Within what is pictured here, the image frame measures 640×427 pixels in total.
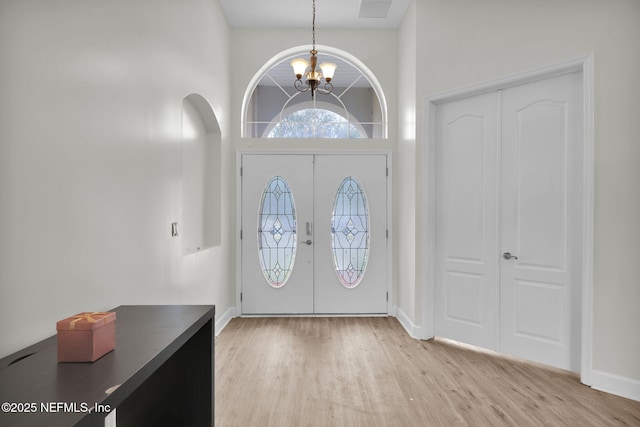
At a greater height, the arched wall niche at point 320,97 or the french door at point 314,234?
the arched wall niche at point 320,97

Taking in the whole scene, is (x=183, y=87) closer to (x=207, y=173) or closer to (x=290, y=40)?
(x=207, y=173)

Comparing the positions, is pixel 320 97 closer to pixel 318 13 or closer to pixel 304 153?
pixel 304 153

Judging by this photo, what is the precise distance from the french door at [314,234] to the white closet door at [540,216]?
5.40 feet

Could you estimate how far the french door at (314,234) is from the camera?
15.7ft

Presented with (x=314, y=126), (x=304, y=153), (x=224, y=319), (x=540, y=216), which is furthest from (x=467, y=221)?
(x=224, y=319)

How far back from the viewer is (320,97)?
4.91m

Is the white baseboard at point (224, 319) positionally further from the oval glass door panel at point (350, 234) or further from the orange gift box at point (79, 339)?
the orange gift box at point (79, 339)

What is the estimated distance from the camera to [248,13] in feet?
14.5

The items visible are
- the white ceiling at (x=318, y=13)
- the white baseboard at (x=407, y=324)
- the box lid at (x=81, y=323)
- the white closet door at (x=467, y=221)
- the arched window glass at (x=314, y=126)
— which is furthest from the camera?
the arched window glass at (x=314, y=126)

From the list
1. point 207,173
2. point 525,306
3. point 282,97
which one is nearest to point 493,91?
point 525,306

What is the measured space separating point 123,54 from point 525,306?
3483mm

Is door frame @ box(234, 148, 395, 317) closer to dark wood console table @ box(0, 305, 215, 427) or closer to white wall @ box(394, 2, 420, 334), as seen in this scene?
white wall @ box(394, 2, 420, 334)

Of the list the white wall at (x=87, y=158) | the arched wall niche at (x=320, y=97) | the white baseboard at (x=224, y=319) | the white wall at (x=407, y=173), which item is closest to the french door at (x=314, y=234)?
the white baseboard at (x=224, y=319)

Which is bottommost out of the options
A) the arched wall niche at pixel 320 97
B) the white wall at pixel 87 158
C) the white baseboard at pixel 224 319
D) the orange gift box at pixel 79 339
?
the white baseboard at pixel 224 319
